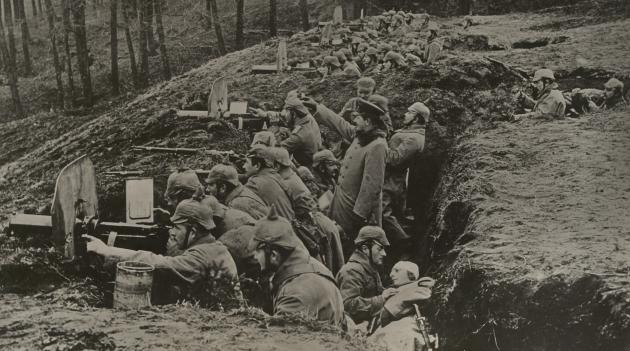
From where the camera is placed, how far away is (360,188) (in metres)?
8.74

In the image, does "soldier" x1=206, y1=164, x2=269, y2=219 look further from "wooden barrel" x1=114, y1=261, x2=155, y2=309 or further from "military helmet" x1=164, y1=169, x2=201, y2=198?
"wooden barrel" x1=114, y1=261, x2=155, y2=309

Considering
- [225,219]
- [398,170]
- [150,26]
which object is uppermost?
[150,26]

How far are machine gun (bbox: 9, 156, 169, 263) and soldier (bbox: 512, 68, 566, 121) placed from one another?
7528 mm

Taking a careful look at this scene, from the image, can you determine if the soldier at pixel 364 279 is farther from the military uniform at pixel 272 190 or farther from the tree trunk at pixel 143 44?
the tree trunk at pixel 143 44

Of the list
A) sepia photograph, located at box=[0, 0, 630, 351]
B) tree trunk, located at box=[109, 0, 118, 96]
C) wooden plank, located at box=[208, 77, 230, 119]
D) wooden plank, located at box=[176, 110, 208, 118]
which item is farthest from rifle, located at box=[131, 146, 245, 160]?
tree trunk, located at box=[109, 0, 118, 96]

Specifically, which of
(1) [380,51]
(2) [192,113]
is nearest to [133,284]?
(2) [192,113]

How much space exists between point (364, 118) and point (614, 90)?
6210 mm

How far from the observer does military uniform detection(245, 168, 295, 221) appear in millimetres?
7520

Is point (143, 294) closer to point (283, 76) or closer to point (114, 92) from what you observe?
point (283, 76)

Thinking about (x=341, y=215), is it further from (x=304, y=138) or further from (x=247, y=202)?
(x=247, y=202)

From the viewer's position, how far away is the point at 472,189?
859 centimetres

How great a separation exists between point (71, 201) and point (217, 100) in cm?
634

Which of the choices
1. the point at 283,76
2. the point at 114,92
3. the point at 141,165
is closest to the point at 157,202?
the point at 141,165

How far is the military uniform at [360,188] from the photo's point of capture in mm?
8641
